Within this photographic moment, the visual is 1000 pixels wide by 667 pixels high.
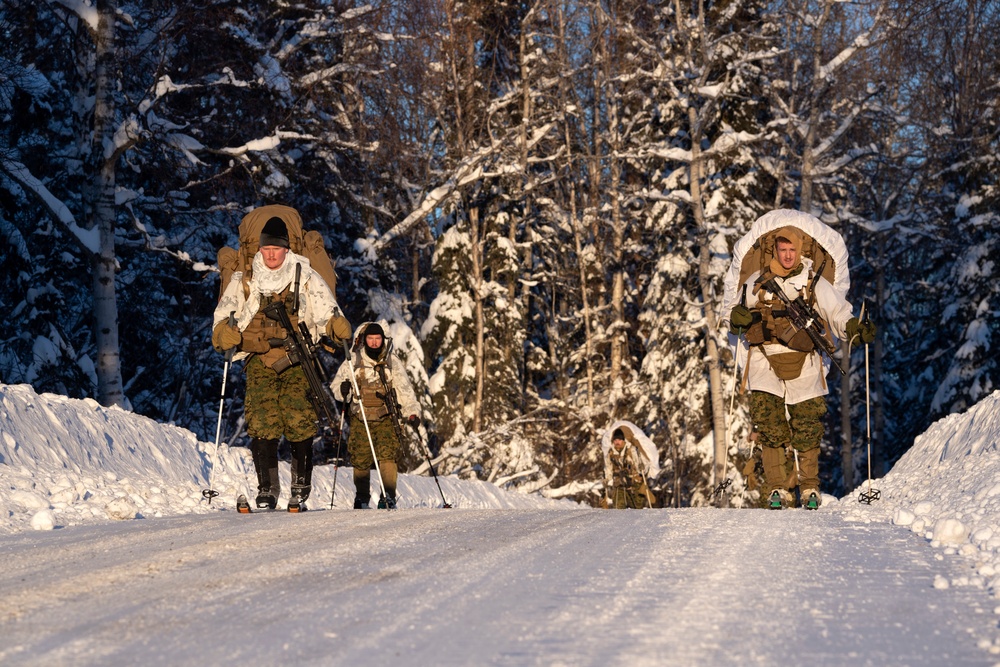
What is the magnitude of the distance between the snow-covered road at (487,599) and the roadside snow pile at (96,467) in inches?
87.4

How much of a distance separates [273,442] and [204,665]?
723 cm

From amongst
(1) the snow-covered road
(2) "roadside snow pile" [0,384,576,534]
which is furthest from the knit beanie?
(1) the snow-covered road

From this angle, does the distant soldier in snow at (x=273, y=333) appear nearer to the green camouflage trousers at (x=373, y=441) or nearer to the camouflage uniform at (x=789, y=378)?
the green camouflage trousers at (x=373, y=441)

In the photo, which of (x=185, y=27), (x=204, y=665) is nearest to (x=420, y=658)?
(x=204, y=665)

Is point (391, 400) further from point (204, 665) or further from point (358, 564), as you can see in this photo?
point (204, 665)

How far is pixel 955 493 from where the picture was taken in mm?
9789

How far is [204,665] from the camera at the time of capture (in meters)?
3.54

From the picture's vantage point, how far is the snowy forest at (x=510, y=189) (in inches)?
781

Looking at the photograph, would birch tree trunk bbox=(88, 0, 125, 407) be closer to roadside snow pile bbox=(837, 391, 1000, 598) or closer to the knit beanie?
the knit beanie

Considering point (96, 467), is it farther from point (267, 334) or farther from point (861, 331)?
point (861, 331)

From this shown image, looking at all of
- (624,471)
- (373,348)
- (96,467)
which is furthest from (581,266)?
(96,467)

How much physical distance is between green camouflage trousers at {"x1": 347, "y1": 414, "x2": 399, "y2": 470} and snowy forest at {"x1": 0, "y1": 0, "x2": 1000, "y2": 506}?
3.58m

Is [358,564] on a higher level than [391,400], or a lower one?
lower

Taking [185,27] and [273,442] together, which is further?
[185,27]
